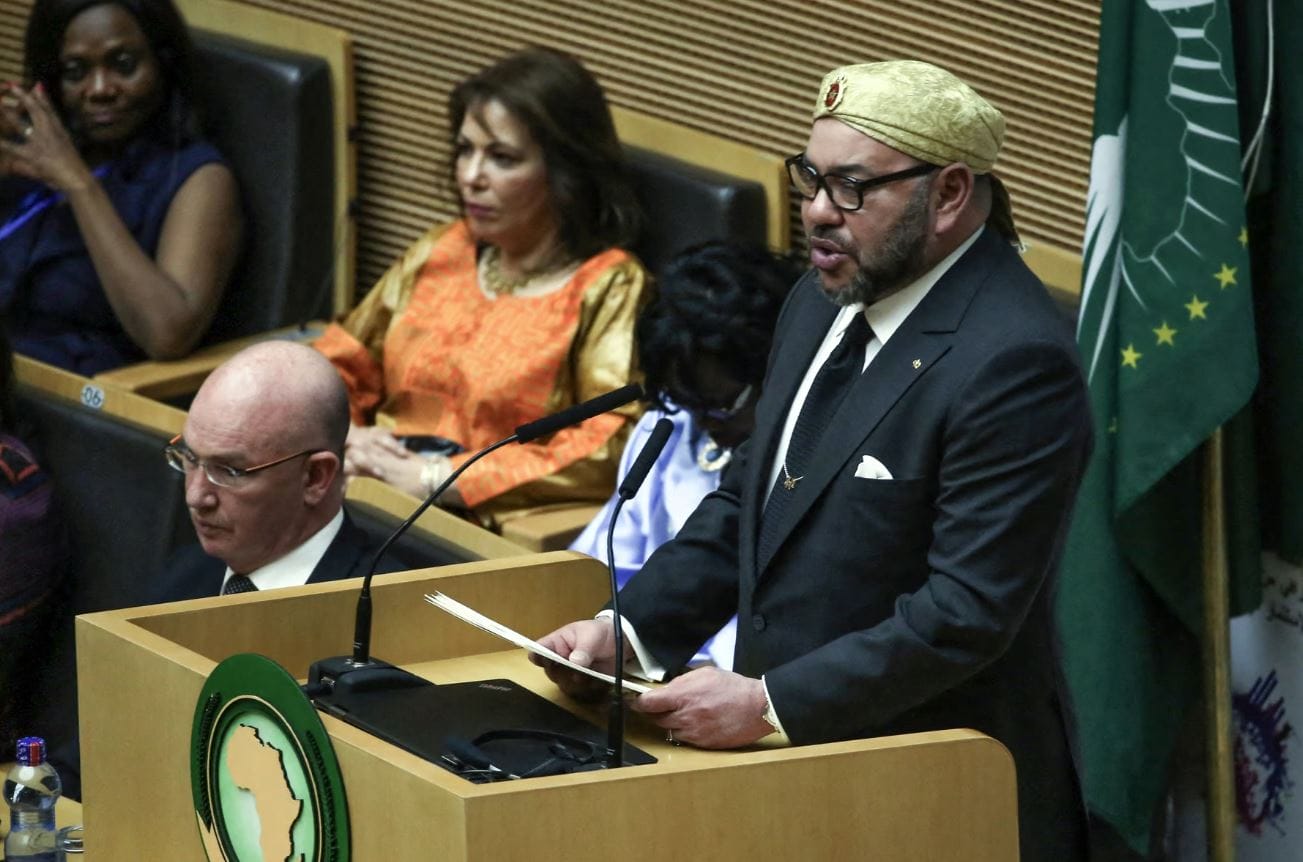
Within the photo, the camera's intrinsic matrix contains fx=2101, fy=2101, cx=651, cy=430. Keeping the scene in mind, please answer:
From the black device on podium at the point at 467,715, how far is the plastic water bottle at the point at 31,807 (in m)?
0.60

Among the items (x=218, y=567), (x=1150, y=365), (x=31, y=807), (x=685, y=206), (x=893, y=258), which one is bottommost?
(x=31, y=807)

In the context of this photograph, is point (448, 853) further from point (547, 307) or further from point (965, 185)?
point (547, 307)

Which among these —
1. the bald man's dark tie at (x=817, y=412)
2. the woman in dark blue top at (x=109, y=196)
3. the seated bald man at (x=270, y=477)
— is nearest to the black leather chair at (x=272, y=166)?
the woman in dark blue top at (x=109, y=196)

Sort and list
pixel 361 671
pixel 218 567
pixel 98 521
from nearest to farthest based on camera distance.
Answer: pixel 361 671 → pixel 218 567 → pixel 98 521

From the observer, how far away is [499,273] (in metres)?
3.86

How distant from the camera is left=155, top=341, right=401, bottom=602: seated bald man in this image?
8.48ft

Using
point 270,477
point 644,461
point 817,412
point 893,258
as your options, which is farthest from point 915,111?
point 270,477

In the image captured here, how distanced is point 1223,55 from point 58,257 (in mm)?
2372

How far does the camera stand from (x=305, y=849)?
1.66m

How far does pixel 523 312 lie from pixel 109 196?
1.00 metres

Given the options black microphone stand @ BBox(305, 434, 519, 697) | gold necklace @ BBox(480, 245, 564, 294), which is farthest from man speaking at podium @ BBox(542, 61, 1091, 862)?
gold necklace @ BBox(480, 245, 564, 294)

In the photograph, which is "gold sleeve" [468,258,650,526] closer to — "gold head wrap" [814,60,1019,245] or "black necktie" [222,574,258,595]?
"black necktie" [222,574,258,595]

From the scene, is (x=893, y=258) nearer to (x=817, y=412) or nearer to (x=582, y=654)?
(x=817, y=412)

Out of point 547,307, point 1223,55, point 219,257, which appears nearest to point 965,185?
point 1223,55
